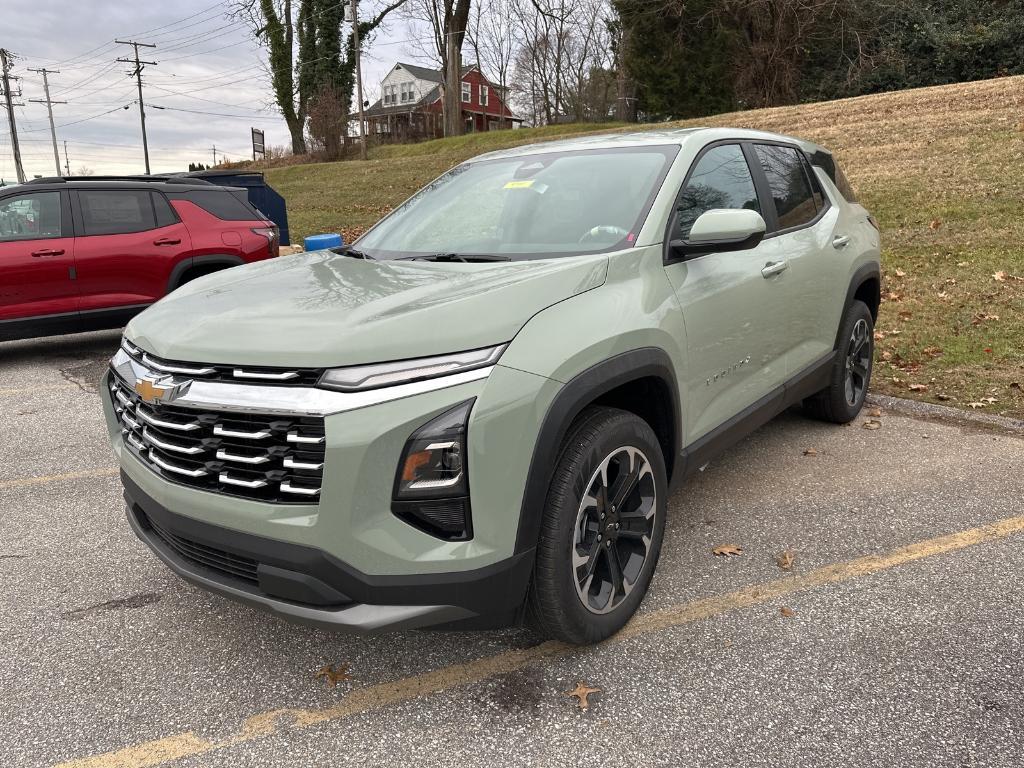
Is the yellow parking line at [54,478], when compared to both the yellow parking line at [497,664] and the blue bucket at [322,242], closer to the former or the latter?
the blue bucket at [322,242]

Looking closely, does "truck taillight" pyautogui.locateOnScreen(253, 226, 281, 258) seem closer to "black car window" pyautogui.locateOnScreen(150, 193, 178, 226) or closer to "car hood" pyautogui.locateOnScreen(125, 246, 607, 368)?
"black car window" pyautogui.locateOnScreen(150, 193, 178, 226)

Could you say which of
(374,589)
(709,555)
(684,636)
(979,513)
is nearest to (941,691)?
(684,636)

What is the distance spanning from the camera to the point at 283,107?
144ft

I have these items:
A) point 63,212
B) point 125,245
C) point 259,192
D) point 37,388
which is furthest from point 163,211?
point 259,192

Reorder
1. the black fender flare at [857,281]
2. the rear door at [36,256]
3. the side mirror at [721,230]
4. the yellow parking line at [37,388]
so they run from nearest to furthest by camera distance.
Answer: the side mirror at [721,230] → the black fender flare at [857,281] → the yellow parking line at [37,388] → the rear door at [36,256]

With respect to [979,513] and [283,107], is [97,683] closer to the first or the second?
[979,513]

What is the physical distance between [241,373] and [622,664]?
162 centimetres

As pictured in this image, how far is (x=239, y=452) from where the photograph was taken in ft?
7.47

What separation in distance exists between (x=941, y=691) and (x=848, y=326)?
271 centimetres

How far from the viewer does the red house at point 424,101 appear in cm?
6469

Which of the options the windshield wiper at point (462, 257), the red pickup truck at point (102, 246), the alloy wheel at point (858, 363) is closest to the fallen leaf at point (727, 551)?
the windshield wiper at point (462, 257)

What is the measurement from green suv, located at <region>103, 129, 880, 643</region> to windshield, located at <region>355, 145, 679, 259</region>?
1 cm

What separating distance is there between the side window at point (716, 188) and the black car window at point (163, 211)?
6.26m

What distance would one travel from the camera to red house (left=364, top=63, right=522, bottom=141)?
6469 cm
